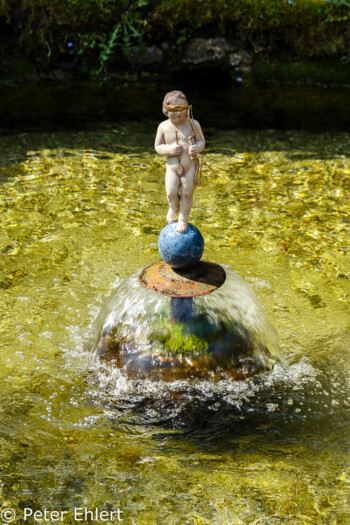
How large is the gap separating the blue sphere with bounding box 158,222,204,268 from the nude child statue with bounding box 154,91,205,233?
7 centimetres

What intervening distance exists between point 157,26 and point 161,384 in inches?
353

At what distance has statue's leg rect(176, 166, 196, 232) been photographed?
4.50 metres

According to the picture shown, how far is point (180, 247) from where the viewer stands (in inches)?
176

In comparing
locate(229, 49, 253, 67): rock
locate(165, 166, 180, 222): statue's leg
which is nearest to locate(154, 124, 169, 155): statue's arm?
locate(165, 166, 180, 222): statue's leg

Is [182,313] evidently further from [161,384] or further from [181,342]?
[161,384]

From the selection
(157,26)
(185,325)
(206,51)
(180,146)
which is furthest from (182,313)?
(157,26)

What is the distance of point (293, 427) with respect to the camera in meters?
4.21

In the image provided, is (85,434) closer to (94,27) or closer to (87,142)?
(87,142)

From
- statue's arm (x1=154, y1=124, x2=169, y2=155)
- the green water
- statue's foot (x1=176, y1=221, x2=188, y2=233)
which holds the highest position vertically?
statue's arm (x1=154, y1=124, x2=169, y2=155)

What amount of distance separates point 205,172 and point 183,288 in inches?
165

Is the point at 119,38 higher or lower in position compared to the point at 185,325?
higher

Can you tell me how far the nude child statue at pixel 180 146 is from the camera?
4.30 m

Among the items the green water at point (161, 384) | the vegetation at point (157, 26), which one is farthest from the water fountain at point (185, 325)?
the vegetation at point (157, 26)

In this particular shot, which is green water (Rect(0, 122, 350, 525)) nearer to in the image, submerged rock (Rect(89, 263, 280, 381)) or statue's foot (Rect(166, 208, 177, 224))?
submerged rock (Rect(89, 263, 280, 381))
